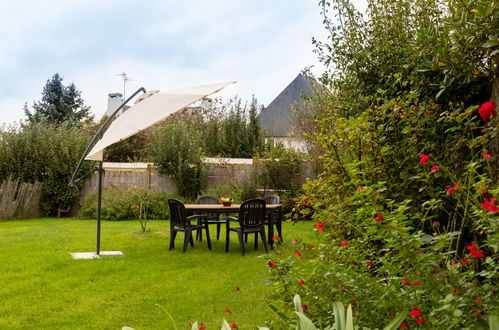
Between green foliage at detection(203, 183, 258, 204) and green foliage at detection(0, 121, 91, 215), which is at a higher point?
green foliage at detection(0, 121, 91, 215)

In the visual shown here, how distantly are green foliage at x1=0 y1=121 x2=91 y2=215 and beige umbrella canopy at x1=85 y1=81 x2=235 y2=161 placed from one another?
836cm

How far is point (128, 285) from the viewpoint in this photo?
206 inches

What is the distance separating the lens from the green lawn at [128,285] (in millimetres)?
4004

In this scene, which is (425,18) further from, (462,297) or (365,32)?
(462,297)

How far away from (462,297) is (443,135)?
1.82 meters

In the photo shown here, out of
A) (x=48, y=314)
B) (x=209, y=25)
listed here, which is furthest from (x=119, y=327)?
(x=209, y=25)

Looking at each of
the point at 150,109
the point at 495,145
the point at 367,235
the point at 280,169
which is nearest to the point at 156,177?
the point at 280,169

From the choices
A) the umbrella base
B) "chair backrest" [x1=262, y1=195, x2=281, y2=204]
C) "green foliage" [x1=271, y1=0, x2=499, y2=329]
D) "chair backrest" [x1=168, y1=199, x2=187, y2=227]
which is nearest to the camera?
"green foliage" [x1=271, y1=0, x2=499, y2=329]

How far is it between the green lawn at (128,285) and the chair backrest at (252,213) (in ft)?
1.76

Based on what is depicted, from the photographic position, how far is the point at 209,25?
6867 mm

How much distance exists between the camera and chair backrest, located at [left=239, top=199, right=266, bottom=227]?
712cm

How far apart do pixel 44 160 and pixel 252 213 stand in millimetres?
9812

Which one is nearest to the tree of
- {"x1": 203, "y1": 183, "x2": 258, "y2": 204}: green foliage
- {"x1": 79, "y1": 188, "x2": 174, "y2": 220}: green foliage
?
{"x1": 79, "y1": 188, "x2": 174, "y2": 220}: green foliage

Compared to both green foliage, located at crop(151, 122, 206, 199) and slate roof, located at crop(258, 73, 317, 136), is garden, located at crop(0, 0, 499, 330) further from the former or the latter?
slate roof, located at crop(258, 73, 317, 136)
